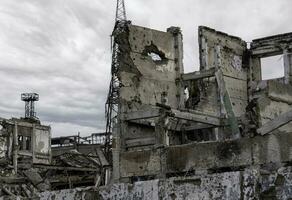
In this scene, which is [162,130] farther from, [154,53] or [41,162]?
[41,162]

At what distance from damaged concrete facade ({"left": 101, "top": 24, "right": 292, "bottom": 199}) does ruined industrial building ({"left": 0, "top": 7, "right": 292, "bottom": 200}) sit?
0.01m

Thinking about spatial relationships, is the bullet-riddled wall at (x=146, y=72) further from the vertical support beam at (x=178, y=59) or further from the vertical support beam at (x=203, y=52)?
the vertical support beam at (x=203, y=52)

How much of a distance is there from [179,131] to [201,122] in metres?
3.54

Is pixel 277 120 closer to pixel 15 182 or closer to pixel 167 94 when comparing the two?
pixel 15 182

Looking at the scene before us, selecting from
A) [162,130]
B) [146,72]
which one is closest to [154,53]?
[146,72]

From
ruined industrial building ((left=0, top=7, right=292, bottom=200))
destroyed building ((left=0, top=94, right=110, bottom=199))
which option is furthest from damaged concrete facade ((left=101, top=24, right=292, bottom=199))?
destroyed building ((left=0, top=94, right=110, bottom=199))

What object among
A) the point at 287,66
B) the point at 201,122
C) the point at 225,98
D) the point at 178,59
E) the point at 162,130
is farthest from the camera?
the point at 287,66

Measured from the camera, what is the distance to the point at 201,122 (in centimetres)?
1128

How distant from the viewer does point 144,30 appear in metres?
15.9

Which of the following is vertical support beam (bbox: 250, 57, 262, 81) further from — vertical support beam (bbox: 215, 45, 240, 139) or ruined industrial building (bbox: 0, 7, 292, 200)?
vertical support beam (bbox: 215, 45, 240, 139)

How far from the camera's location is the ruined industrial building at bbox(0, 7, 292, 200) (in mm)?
3750

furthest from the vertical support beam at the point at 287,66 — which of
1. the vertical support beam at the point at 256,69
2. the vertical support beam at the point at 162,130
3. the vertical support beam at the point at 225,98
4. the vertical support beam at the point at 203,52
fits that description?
the vertical support beam at the point at 162,130

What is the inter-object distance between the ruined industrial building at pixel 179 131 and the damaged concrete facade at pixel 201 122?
1 cm

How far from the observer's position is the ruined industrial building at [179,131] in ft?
12.3
